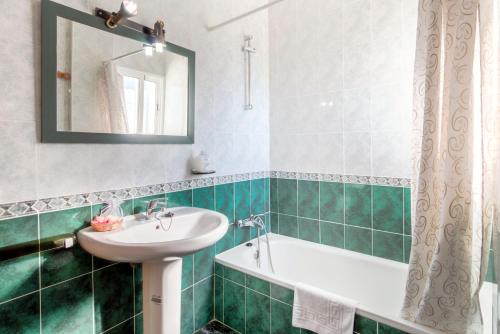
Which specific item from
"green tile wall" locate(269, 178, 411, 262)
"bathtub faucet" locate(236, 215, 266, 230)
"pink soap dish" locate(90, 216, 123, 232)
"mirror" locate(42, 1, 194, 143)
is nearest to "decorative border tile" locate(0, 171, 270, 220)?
"pink soap dish" locate(90, 216, 123, 232)

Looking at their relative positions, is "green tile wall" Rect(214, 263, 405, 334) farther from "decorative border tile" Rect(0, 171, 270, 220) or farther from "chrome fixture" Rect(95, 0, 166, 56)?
"chrome fixture" Rect(95, 0, 166, 56)

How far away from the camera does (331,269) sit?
7.21 ft

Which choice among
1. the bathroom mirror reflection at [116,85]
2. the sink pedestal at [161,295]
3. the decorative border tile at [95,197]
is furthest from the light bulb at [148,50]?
the sink pedestal at [161,295]

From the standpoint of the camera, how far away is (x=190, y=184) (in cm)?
188

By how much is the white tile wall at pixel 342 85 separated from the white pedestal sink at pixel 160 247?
115cm

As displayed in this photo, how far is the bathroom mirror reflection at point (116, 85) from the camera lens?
1310mm

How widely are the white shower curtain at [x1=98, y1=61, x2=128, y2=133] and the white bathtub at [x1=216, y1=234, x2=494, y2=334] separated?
1155mm

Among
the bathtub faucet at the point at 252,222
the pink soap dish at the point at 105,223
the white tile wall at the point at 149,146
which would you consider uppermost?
the white tile wall at the point at 149,146

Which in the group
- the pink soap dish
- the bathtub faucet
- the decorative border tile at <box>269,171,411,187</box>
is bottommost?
the bathtub faucet

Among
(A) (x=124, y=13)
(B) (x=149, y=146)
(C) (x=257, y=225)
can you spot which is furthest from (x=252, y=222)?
(A) (x=124, y=13)

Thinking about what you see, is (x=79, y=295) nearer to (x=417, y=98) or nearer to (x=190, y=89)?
(x=190, y=89)

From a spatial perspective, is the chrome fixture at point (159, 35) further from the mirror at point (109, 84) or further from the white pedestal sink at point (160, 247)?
the white pedestal sink at point (160, 247)

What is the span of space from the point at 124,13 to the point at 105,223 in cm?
97

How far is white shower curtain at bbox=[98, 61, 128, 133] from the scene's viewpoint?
4.71 ft
